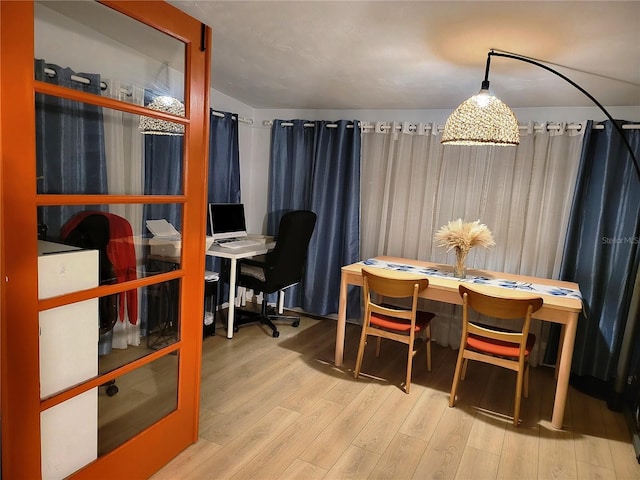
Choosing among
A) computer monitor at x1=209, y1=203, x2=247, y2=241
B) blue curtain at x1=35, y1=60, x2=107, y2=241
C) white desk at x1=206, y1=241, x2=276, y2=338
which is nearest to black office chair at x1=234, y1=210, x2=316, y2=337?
white desk at x1=206, y1=241, x2=276, y2=338

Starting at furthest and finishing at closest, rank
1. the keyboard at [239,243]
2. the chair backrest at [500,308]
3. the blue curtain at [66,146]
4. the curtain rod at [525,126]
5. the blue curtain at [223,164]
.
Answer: the blue curtain at [223,164] → the keyboard at [239,243] → the curtain rod at [525,126] → the chair backrest at [500,308] → the blue curtain at [66,146]

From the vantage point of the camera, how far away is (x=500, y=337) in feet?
8.82

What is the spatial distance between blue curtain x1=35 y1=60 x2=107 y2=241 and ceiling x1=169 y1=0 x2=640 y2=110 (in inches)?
31.7

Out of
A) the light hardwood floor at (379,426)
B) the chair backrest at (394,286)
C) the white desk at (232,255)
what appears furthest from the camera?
the white desk at (232,255)

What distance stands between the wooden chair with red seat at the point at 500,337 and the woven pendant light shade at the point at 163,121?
6.32 ft

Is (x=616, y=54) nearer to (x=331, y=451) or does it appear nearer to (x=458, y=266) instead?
(x=458, y=266)

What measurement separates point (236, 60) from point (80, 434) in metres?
2.36

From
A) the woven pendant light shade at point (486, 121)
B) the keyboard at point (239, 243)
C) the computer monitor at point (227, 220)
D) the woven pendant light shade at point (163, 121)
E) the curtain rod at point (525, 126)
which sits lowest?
the keyboard at point (239, 243)

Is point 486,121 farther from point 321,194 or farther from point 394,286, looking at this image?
point 321,194

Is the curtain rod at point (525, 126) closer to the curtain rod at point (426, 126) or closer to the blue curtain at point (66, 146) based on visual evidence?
the curtain rod at point (426, 126)

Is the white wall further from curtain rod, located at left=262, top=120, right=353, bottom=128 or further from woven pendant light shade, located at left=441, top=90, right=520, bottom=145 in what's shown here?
woven pendant light shade, located at left=441, top=90, right=520, bottom=145

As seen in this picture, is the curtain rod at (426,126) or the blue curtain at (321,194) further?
the blue curtain at (321,194)

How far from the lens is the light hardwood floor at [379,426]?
7.05 feet

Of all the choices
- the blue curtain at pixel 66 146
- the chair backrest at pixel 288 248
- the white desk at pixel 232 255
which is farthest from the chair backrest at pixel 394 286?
the blue curtain at pixel 66 146
